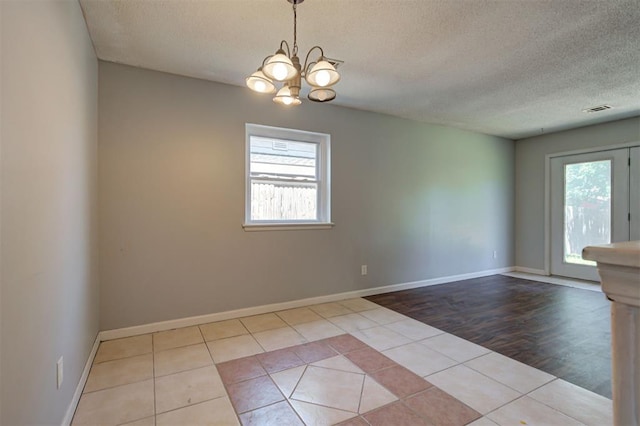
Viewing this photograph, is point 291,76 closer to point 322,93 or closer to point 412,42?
point 322,93

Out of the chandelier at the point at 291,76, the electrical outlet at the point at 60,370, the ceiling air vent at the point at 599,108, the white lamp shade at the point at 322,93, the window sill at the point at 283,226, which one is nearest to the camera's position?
the electrical outlet at the point at 60,370

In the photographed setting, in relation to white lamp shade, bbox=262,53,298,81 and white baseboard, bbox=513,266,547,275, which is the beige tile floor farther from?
white baseboard, bbox=513,266,547,275

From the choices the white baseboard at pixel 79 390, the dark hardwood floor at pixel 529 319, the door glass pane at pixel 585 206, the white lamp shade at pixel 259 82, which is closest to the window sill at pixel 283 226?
→ the dark hardwood floor at pixel 529 319

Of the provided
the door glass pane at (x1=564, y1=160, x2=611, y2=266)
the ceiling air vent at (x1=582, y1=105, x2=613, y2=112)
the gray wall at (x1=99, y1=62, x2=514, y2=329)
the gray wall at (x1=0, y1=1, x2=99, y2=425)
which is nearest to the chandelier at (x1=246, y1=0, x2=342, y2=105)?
the gray wall at (x1=0, y1=1, x2=99, y2=425)

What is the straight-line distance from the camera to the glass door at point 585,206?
180 inches

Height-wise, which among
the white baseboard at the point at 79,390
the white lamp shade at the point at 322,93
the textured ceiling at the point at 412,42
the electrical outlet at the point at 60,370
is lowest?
the white baseboard at the point at 79,390

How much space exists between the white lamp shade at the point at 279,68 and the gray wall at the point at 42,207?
3.21ft

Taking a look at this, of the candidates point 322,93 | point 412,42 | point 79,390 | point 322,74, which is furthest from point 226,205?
point 412,42

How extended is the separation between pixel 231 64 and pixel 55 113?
5.38ft

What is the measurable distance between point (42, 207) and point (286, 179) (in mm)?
2488

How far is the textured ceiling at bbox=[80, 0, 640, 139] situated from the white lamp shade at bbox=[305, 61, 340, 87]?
640 millimetres

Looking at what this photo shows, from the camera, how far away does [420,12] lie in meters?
2.09

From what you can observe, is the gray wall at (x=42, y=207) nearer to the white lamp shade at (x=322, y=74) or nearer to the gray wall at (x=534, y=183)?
the white lamp shade at (x=322, y=74)

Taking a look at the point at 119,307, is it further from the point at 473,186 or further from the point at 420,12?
the point at 473,186
